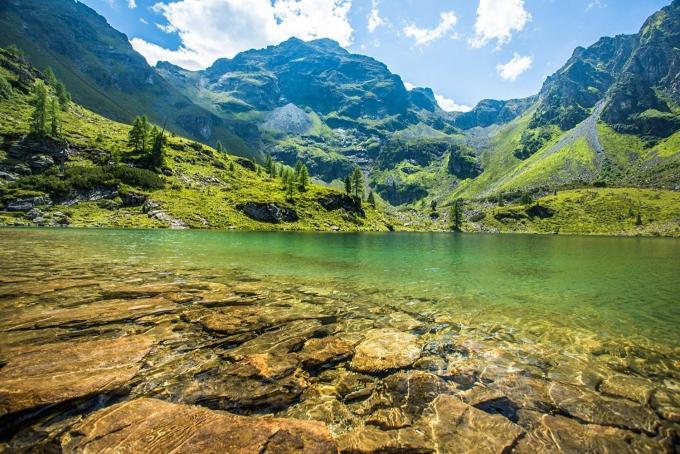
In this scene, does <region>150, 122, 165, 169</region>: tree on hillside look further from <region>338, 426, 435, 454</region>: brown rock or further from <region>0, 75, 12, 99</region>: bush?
<region>338, 426, 435, 454</region>: brown rock

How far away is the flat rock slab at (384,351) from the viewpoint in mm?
11695

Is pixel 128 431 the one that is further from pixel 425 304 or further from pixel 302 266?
pixel 302 266

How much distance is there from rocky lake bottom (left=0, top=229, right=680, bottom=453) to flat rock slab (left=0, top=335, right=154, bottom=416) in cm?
5

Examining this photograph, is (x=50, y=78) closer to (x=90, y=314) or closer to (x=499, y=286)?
(x=90, y=314)

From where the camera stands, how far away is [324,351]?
12625mm

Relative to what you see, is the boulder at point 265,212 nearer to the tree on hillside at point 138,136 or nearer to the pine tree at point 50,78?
the tree on hillside at point 138,136

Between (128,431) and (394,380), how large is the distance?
23.7ft

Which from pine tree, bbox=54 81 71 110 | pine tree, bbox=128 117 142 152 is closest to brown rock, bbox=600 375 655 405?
pine tree, bbox=128 117 142 152

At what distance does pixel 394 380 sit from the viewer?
10.7 m

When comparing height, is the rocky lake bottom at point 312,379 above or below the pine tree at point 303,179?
below

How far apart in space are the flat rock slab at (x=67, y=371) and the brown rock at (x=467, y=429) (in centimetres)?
868

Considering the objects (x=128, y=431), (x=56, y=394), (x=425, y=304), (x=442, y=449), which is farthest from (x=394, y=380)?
(x=425, y=304)

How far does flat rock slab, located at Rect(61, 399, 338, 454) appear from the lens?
21.9 feet

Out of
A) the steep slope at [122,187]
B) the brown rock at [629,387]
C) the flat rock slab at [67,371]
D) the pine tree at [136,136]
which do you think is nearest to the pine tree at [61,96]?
the steep slope at [122,187]
